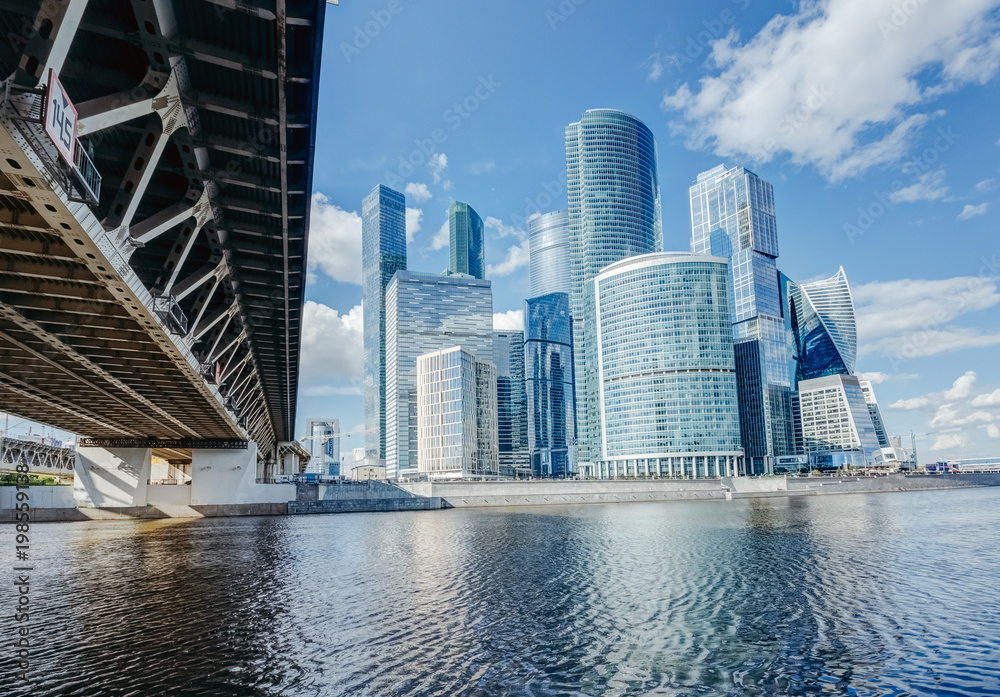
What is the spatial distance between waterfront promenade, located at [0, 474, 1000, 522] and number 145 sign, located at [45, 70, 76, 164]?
8118 cm

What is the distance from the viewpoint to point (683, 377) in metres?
189

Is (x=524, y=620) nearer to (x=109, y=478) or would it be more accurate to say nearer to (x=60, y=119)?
(x=60, y=119)

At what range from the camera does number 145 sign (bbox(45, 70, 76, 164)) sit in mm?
13555

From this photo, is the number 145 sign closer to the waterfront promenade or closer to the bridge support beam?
the waterfront promenade

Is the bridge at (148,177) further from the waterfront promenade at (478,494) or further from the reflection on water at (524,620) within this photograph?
the waterfront promenade at (478,494)

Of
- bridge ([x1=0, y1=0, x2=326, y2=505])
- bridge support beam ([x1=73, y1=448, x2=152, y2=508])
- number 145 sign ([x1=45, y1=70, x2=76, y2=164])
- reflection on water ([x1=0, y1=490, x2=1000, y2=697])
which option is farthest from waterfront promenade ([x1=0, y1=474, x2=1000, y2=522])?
number 145 sign ([x1=45, y1=70, x2=76, y2=164])

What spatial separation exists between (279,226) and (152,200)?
523cm

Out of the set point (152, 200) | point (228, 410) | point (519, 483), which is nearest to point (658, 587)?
point (152, 200)

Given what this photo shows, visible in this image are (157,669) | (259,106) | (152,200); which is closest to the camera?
(157,669)

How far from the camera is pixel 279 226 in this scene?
29.2 metres

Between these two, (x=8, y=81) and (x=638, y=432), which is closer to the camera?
(x=8, y=81)

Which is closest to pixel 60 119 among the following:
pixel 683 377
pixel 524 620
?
pixel 524 620

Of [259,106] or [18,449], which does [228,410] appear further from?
[18,449]

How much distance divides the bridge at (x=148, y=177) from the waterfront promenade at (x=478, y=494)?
48.2 metres
